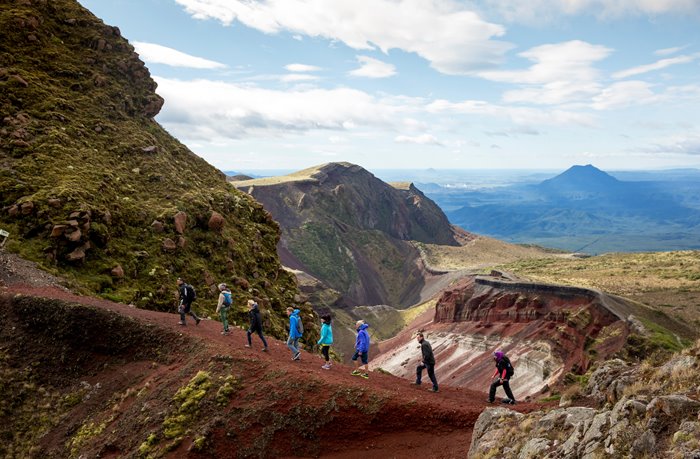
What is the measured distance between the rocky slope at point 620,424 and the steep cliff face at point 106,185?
2103 centimetres

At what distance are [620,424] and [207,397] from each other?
12.4m

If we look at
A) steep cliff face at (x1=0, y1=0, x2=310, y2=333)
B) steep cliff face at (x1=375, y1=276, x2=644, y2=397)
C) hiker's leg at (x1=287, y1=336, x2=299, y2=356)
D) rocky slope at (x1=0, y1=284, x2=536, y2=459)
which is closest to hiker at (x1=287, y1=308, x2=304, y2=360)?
hiker's leg at (x1=287, y1=336, x2=299, y2=356)

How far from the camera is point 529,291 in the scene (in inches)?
2437

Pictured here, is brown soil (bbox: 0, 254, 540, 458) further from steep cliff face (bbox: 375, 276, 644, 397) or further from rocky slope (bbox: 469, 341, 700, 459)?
steep cliff face (bbox: 375, 276, 644, 397)

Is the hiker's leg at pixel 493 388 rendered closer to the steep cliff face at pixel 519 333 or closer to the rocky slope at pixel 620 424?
the rocky slope at pixel 620 424

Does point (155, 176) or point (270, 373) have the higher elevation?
point (155, 176)

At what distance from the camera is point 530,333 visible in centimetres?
5534

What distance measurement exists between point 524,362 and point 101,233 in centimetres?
4518

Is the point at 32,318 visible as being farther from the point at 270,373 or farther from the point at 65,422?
the point at 270,373

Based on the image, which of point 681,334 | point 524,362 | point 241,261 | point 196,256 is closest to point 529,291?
point 524,362

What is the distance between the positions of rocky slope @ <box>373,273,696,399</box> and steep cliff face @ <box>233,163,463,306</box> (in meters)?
55.7

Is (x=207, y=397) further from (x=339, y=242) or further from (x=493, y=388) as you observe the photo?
(x=339, y=242)

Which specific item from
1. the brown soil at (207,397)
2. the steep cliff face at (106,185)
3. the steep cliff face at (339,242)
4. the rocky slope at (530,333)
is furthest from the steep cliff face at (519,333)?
the steep cliff face at (339,242)

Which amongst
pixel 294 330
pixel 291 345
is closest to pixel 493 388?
pixel 294 330
